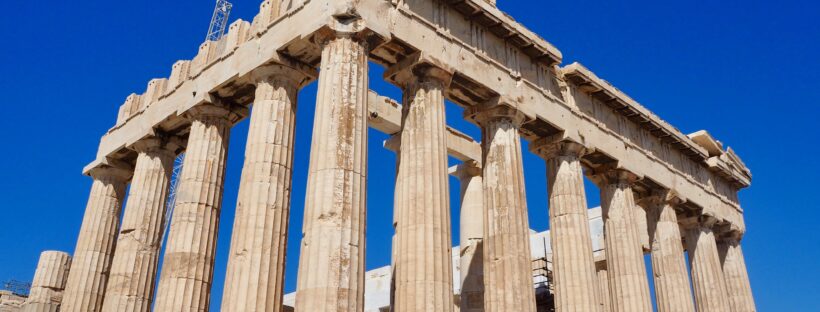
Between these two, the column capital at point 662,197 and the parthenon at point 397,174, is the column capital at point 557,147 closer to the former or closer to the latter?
the parthenon at point 397,174

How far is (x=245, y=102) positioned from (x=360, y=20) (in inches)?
A: 253

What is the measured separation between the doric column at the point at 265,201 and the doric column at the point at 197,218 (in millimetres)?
3001

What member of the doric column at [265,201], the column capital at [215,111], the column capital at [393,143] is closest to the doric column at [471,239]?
the column capital at [393,143]

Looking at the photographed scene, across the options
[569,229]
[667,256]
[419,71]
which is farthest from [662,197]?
[419,71]

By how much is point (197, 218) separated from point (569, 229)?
11536 millimetres

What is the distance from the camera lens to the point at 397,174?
72.0 ft

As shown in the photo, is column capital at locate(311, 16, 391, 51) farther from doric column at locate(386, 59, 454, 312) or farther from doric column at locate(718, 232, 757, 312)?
doric column at locate(718, 232, 757, 312)

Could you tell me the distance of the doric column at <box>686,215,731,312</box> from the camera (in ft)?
102

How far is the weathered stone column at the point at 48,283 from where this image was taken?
92.0ft

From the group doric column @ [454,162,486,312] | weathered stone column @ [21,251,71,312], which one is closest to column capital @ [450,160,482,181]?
doric column @ [454,162,486,312]

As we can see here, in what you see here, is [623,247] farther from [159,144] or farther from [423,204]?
[159,144]

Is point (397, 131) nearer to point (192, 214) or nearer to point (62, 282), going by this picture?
point (192, 214)

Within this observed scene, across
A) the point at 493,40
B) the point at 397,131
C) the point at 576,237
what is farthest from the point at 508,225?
the point at 397,131

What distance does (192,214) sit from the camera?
22.2m
